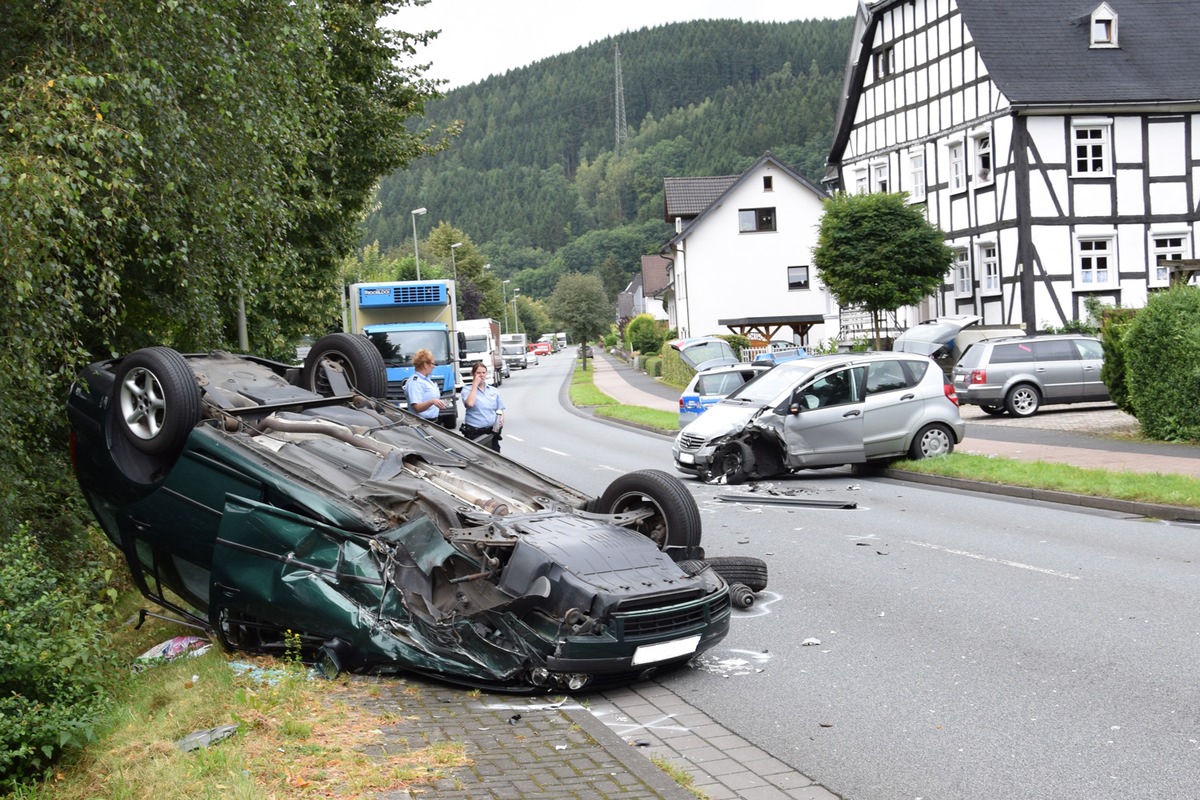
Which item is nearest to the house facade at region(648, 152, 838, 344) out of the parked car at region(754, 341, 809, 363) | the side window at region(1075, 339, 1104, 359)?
the parked car at region(754, 341, 809, 363)

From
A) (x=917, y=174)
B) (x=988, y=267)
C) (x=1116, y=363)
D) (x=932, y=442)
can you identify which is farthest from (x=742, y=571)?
(x=917, y=174)

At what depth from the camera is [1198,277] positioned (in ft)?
111

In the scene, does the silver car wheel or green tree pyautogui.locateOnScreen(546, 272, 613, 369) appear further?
green tree pyautogui.locateOnScreen(546, 272, 613, 369)

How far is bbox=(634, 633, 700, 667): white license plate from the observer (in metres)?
6.41

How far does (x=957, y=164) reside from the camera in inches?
1539

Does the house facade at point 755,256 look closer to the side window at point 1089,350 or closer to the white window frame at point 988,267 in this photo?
the white window frame at point 988,267

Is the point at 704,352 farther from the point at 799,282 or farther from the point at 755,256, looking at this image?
the point at 799,282

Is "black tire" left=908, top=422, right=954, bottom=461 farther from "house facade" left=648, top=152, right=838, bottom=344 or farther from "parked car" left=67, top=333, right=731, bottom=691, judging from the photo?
"house facade" left=648, top=152, right=838, bottom=344

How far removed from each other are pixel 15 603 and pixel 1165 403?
18.1 metres

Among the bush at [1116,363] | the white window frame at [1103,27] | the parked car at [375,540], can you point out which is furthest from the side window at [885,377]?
the white window frame at [1103,27]

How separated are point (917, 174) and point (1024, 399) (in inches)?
648

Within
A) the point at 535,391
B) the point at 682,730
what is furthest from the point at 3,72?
the point at 535,391

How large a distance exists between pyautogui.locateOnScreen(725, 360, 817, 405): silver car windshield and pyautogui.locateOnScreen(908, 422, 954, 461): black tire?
6.47 ft

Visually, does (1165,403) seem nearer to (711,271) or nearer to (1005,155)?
(1005,155)
